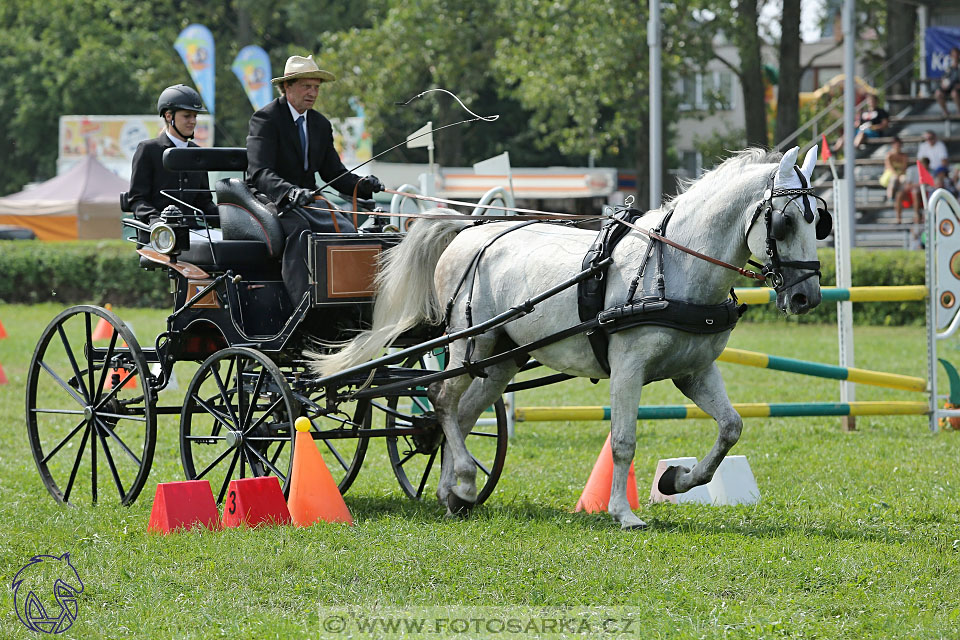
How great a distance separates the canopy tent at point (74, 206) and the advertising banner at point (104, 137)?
8.00ft

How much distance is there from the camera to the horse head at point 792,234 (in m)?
5.83

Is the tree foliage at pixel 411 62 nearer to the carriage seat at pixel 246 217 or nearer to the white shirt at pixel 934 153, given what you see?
the white shirt at pixel 934 153

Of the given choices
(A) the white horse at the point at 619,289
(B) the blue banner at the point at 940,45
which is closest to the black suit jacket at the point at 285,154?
(A) the white horse at the point at 619,289

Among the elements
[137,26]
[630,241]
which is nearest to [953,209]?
[630,241]

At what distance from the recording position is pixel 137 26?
4544 cm

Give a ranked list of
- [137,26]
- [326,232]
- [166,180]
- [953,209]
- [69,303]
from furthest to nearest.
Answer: [137,26] < [69,303] < [953,209] < [166,180] < [326,232]

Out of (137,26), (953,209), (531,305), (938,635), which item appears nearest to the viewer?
(938,635)

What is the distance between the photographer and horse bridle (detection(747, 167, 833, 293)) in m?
5.82

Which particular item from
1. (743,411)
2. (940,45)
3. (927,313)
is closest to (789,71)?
(940,45)

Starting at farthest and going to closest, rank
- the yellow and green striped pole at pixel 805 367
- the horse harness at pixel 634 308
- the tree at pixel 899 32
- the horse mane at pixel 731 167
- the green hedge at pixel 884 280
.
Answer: the tree at pixel 899 32
the green hedge at pixel 884 280
the yellow and green striped pole at pixel 805 367
the horse mane at pixel 731 167
the horse harness at pixel 634 308

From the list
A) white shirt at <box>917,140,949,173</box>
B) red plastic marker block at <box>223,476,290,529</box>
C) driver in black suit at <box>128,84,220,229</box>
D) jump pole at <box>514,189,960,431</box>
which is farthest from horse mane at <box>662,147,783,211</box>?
white shirt at <box>917,140,949,173</box>

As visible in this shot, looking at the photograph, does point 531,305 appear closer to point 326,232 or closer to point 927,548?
point 326,232

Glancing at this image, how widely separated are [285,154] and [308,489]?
214 cm

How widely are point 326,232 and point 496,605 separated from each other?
3019 millimetres
